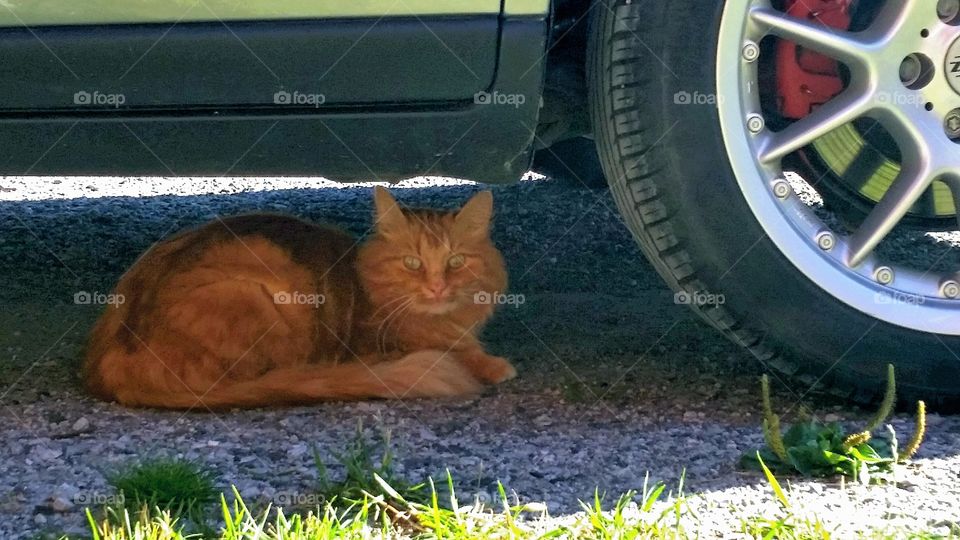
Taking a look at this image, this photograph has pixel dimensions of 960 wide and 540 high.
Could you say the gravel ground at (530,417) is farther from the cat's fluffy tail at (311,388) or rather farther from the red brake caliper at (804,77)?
the red brake caliper at (804,77)

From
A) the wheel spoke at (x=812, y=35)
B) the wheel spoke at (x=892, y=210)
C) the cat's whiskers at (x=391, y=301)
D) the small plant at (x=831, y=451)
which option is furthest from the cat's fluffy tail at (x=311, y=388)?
the wheel spoke at (x=812, y=35)

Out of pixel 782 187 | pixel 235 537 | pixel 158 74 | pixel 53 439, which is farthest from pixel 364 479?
pixel 782 187

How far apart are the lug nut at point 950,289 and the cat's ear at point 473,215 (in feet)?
4.67

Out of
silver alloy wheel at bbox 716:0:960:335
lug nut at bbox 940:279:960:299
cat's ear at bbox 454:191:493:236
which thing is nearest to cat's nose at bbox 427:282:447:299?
cat's ear at bbox 454:191:493:236

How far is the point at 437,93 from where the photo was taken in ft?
8.75

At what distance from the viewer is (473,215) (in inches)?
142

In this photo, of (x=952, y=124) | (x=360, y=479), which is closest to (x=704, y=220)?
(x=952, y=124)

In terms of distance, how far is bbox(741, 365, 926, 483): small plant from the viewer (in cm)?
235

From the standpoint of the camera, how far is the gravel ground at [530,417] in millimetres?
2275

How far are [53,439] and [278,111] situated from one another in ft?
3.18

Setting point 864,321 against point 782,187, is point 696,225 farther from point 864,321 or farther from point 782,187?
point 864,321

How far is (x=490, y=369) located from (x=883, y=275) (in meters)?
1.12

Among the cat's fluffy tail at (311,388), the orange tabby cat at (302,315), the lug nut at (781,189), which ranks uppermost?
the lug nut at (781,189)

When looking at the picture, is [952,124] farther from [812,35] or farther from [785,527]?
[785,527]
